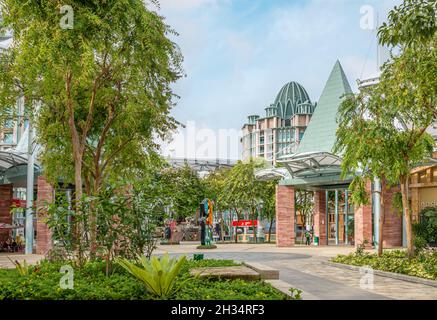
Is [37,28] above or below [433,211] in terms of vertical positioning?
above

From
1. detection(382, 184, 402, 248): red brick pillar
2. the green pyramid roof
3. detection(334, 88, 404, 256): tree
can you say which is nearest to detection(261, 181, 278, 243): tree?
Answer: the green pyramid roof

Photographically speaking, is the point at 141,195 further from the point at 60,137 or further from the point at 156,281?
the point at 60,137

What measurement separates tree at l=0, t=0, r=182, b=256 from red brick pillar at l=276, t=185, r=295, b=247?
709 inches

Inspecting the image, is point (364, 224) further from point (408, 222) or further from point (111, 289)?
point (111, 289)

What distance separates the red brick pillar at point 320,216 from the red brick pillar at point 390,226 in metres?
7.53

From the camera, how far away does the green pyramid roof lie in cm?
3703

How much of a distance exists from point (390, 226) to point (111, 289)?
1092 inches

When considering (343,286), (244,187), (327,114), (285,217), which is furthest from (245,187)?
(343,286)

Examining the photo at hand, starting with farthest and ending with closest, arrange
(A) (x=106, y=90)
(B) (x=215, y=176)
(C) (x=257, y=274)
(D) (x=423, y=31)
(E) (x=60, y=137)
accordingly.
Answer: (B) (x=215, y=176) → (E) (x=60, y=137) → (A) (x=106, y=90) → (C) (x=257, y=274) → (D) (x=423, y=31)

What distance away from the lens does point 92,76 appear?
54.1 ft
